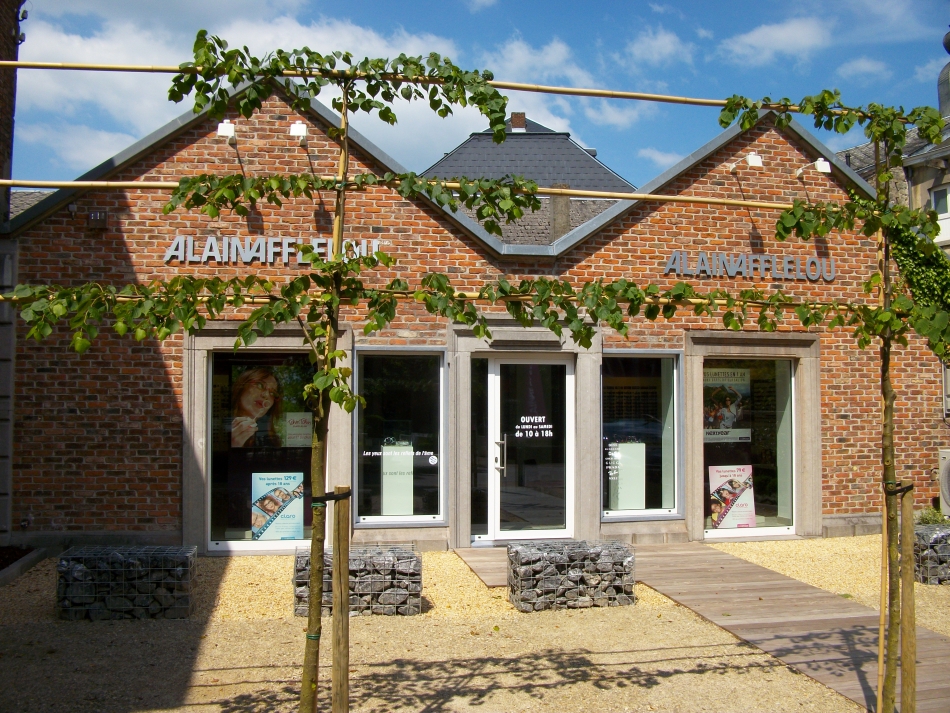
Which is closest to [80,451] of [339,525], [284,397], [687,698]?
[284,397]

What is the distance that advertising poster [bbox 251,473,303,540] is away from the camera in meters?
9.59

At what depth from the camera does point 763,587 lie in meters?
7.93

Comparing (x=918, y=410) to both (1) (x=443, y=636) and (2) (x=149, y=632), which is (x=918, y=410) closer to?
(1) (x=443, y=636)

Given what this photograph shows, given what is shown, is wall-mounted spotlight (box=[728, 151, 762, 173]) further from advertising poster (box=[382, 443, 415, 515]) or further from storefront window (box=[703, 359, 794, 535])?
advertising poster (box=[382, 443, 415, 515])

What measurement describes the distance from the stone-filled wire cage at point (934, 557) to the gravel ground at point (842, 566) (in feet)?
0.31

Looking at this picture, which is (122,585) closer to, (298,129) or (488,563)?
(488,563)

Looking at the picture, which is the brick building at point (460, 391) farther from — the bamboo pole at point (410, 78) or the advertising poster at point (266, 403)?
the bamboo pole at point (410, 78)

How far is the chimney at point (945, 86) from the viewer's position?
2491cm

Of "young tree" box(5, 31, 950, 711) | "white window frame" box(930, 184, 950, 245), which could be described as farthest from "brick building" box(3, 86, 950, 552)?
"white window frame" box(930, 184, 950, 245)

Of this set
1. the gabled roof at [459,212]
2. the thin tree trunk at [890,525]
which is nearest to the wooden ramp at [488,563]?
the gabled roof at [459,212]

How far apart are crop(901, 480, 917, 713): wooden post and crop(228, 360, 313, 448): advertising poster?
6313 millimetres

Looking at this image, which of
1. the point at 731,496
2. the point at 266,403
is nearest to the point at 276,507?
the point at 266,403

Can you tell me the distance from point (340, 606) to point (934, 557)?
21.0 ft

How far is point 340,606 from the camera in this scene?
13.7ft
